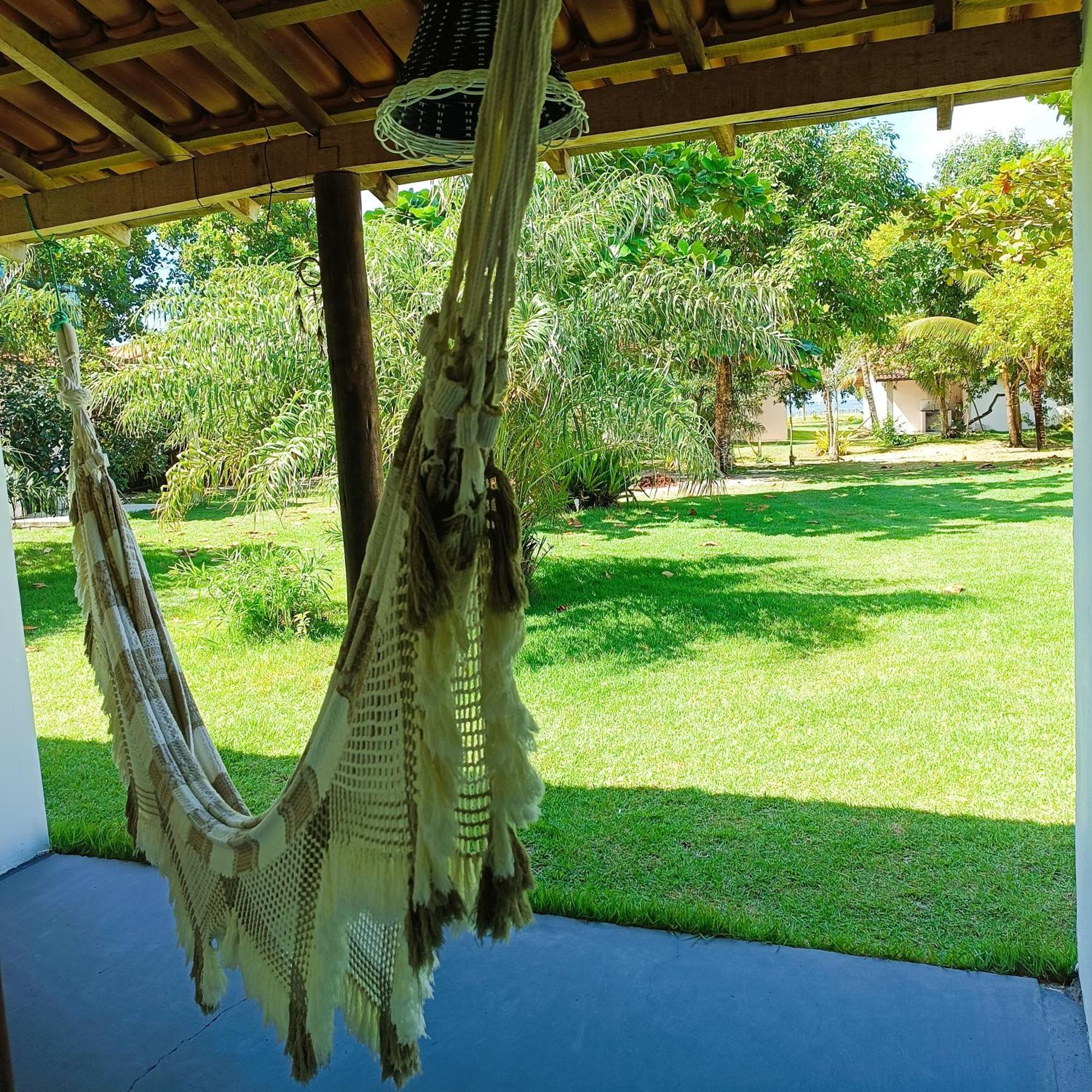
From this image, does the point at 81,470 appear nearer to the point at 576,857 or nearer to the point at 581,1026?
the point at 581,1026

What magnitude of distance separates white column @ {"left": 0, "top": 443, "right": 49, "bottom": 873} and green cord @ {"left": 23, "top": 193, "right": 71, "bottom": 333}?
50 centimetres

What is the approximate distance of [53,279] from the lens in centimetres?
175

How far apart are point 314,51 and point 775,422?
14.5m

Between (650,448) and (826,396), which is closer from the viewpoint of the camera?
(650,448)

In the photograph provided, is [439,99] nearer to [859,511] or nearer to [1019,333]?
[859,511]

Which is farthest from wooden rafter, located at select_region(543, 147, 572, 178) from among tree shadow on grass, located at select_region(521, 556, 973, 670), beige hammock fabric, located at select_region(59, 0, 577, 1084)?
tree shadow on grass, located at select_region(521, 556, 973, 670)

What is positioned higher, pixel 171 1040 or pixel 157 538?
pixel 157 538

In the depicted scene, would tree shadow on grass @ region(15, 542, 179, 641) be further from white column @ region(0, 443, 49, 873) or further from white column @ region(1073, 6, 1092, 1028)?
white column @ region(1073, 6, 1092, 1028)

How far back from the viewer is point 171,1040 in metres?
1.72

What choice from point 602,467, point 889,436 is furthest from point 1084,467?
point 889,436

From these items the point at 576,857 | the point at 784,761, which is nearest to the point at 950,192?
the point at 784,761

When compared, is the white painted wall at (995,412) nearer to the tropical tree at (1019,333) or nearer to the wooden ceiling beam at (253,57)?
the tropical tree at (1019,333)

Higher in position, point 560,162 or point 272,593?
point 560,162

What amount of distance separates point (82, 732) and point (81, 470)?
8.96 feet
